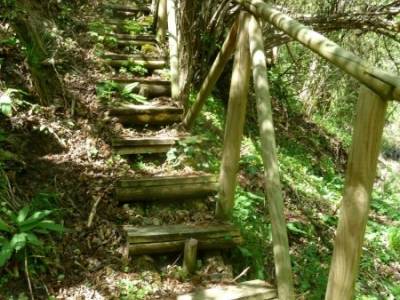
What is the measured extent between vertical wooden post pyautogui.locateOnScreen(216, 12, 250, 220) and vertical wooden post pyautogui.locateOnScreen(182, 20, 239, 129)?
23cm

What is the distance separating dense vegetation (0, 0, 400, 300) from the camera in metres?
2.99

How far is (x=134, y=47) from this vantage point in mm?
5941

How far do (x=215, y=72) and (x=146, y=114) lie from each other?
3.20 feet

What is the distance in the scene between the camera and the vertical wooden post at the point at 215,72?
3638 millimetres

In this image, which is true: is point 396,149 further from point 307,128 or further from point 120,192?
point 120,192

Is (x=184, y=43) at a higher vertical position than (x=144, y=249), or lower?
higher

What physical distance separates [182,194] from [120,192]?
53 centimetres

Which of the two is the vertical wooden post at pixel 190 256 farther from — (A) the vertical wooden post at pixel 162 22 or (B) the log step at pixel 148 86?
(A) the vertical wooden post at pixel 162 22

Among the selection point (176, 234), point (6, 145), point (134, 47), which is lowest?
point (176, 234)

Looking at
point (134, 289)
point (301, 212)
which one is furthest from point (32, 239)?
point (301, 212)

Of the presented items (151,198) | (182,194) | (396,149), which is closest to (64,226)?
(151,198)

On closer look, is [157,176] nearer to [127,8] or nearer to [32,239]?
[32,239]

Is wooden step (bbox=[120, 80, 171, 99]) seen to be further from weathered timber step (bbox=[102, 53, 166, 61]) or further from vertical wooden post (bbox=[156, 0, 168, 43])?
vertical wooden post (bbox=[156, 0, 168, 43])

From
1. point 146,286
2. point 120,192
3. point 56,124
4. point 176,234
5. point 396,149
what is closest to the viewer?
point 146,286
